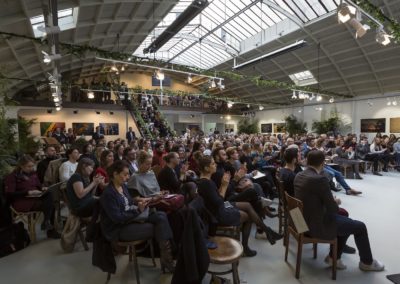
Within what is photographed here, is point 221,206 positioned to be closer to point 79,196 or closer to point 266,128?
point 79,196

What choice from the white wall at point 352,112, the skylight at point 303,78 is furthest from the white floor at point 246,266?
the skylight at point 303,78

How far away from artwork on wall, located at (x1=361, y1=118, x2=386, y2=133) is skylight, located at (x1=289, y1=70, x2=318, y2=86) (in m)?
4.00

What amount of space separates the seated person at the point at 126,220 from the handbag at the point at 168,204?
255mm

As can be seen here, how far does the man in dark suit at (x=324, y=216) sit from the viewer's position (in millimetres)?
2559

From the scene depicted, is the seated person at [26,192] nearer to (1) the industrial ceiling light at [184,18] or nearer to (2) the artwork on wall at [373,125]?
(1) the industrial ceiling light at [184,18]

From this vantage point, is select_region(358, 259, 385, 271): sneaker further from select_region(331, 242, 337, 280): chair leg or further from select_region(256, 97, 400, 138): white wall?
select_region(256, 97, 400, 138): white wall

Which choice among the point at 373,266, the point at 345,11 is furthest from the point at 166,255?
the point at 345,11

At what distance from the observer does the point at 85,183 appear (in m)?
3.47

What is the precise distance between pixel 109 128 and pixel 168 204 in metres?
16.8

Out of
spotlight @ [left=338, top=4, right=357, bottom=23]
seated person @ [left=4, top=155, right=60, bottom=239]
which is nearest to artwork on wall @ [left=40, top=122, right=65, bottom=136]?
seated person @ [left=4, top=155, right=60, bottom=239]

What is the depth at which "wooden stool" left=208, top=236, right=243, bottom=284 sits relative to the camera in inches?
85.4

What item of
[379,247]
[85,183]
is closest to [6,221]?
[85,183]

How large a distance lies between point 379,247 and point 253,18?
1237 cm

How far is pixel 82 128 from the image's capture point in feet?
57.8
